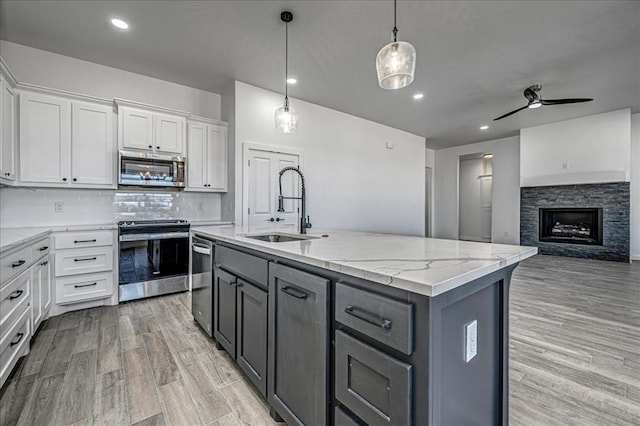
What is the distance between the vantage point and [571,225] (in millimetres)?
6246

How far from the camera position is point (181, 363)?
2043 mm

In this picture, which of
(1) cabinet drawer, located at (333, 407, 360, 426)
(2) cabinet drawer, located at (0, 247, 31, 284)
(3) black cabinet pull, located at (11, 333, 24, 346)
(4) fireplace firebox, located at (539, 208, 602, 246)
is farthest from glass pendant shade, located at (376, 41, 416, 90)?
(4) fireplace firebox, located at (539, 208, 602, 246)

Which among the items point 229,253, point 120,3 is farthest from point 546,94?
point 120,3

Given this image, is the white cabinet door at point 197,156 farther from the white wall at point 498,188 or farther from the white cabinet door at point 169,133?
the white wall at point 498,188

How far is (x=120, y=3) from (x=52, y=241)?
7.71 feet

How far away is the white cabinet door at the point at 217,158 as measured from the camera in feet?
13.8

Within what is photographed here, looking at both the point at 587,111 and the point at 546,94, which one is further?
the point at 587,111

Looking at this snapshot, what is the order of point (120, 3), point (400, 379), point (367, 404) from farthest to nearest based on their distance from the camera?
point (120, 3)
point (367, 404)
point (400, 379)

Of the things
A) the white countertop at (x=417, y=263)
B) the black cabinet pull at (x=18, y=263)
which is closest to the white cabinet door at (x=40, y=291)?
the black cabinet pull at (x=18, y=263)

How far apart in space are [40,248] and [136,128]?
1734 mm

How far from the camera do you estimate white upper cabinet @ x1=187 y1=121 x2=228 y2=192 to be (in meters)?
4.02

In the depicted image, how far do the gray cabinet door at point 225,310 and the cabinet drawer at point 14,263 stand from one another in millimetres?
1162

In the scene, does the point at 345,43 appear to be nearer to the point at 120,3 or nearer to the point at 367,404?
the point at 120,3

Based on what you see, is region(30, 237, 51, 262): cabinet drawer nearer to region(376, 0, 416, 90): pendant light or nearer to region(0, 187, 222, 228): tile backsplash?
region(0, 187, 222, 228): tile backsplash
